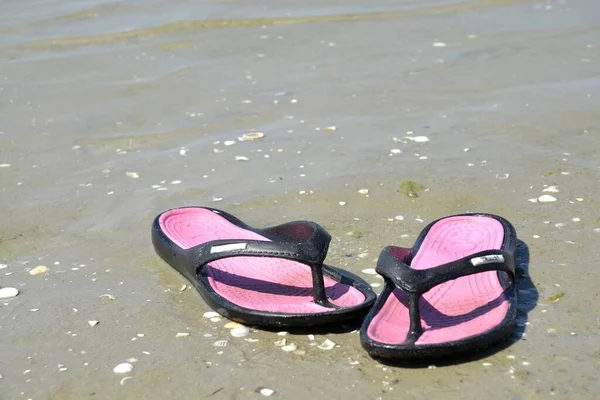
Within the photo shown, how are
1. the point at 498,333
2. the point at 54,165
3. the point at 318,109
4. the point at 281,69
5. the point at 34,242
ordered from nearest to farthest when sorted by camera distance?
the point at 498,333, the point at 34,242, the point at 54,165, the point at 318,109, the point at 281,69

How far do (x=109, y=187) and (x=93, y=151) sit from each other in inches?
23.9

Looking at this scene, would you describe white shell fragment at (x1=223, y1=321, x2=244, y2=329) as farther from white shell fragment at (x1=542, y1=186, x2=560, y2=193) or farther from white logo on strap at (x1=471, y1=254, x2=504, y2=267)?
white shell fragment at (x1=542, y1=186, x2=560, y2=193)

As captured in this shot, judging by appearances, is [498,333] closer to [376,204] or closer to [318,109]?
[376,204]

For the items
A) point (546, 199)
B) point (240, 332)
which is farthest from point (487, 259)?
point (546, 199)

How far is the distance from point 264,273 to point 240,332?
1.30ft

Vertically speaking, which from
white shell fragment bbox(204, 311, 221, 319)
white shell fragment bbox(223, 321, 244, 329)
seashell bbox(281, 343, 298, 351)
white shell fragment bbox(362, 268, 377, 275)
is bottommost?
white shell fragment bbox(362, 268, 377, 275)

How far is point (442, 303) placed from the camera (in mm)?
2793

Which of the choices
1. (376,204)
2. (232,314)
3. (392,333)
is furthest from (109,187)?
(392,333)

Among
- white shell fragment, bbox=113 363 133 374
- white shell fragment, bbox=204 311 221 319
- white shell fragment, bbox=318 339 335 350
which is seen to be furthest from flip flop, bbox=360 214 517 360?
white shell fragment, bbox=113 363 133 374

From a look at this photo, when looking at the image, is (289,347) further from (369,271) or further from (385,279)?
(369,271)

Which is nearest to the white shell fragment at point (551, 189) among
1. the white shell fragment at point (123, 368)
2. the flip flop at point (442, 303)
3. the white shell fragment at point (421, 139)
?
the flip flop at point (442, 303)

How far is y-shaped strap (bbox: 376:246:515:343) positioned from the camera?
254 centimetres

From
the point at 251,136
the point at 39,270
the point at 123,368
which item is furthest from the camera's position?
the point at 251,136

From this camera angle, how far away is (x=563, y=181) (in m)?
3.84
